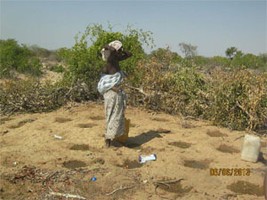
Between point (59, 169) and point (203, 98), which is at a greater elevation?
point (203, 98)

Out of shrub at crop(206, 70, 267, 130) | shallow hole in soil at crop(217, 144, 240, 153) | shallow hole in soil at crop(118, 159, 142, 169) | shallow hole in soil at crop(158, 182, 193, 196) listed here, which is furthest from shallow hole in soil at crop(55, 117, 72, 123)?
shallow hole in soil at crop(158, 182, 193, 196)

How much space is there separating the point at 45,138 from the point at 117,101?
5.49 feet

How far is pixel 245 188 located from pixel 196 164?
948 millimetres

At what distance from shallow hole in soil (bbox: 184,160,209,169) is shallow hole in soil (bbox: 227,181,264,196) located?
66 centimetres

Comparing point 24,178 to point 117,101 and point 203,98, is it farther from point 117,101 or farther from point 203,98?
point 203,98

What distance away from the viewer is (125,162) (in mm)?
5586

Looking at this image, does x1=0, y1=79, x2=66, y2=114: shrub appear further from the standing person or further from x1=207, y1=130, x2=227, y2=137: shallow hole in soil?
x1=207, y1=130, x2=227, y2=137: shallow hole in soil

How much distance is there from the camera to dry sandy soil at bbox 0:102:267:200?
4.64m

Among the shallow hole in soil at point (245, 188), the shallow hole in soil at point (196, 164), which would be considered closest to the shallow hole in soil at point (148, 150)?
the shallow hole in soil at point (196, 164)

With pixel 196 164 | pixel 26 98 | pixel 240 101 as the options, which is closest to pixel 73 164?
pixel 196 164

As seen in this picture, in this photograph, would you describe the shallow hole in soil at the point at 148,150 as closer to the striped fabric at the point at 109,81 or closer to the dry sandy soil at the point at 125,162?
the dry sandy soil at the point at 125,162

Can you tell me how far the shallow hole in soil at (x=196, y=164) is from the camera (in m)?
5.59

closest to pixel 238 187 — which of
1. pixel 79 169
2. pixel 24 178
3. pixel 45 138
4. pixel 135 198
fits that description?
pixel 135 198

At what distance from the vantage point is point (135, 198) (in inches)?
175
